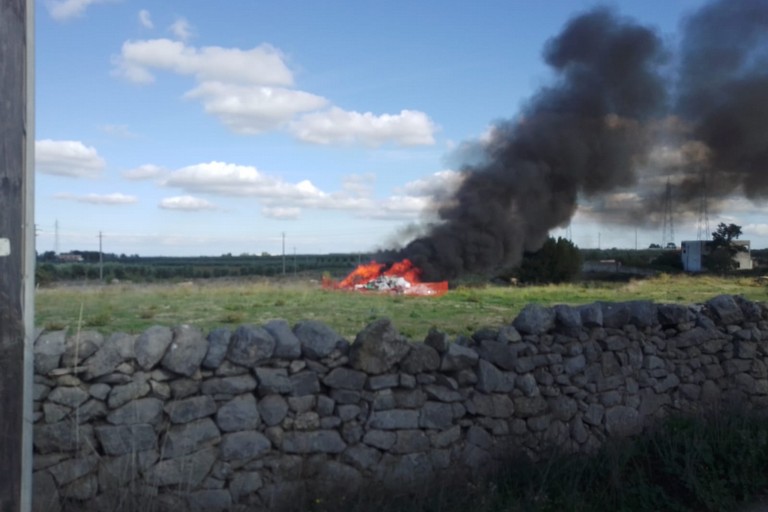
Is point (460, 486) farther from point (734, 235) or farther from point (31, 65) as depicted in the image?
point (734, 235)

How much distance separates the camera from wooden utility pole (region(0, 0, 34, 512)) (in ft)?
12.3

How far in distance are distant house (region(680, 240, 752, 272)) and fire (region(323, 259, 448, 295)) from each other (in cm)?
1637

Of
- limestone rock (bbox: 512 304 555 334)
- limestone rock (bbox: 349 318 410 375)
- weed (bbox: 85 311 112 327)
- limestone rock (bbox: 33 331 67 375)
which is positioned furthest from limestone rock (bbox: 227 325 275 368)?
weed (bbox: 85 311 112 327)

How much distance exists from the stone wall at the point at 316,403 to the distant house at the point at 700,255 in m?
34.4

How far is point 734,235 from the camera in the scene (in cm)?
4025

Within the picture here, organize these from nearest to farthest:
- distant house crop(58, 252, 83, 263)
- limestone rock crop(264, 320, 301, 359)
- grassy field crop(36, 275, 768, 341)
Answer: limestone rock crop(264, 320, 301, 359) < grassy field crop(36, 275, 768, 341) < distant house crop(58, 252, 83, 263)

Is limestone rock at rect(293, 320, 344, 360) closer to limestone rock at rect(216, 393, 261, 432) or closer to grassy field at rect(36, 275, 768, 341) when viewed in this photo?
limestone rock at rect(216, 393, 261, 432)

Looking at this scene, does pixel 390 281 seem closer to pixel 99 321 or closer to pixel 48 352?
pixel 99 321

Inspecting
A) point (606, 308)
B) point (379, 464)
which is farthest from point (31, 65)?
point (606, 308)

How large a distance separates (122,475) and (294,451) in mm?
1313

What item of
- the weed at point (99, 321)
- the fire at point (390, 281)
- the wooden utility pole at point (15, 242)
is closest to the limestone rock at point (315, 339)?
the wooden utility pole at point (15, 242)

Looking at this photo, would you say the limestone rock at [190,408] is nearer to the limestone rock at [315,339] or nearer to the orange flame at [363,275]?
the limestone rock at [315,339]

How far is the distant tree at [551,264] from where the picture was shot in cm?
3862

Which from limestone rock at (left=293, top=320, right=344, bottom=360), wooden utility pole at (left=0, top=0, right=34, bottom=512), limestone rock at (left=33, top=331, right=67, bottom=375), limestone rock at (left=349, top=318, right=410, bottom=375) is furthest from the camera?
limestone rock at (left=349, top=318, right=410, bottom=375)
